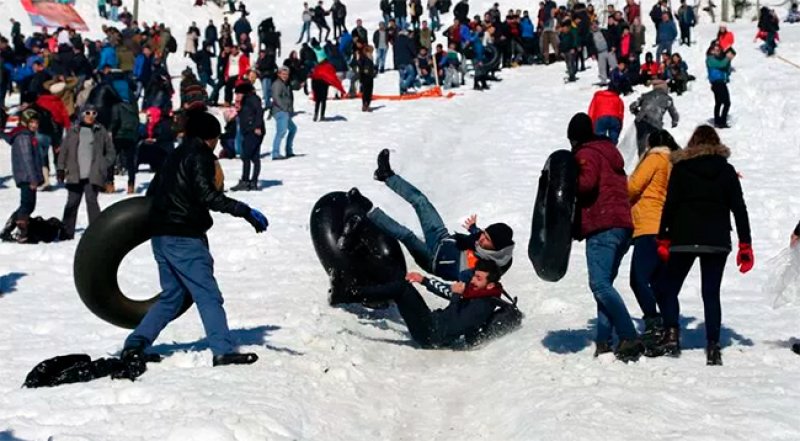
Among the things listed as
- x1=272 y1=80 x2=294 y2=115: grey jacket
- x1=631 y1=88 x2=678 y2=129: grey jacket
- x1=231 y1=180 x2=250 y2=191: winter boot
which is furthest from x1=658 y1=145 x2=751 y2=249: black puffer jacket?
x1=272 y1=80 x2=294 y2=115: grey jacket

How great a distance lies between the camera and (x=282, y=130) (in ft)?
67.1

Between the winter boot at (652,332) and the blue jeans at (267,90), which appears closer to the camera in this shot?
the winter boot at (652,332)

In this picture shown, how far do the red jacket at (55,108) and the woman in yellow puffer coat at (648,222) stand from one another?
12.9 metres

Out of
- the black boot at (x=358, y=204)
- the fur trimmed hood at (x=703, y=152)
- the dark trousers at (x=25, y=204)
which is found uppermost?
the fur trimmed hood at (x=703, y=152)

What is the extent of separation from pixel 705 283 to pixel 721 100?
14.2 m

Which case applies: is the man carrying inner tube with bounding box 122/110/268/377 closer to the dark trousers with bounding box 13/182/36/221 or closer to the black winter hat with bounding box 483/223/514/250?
the black winter hat with bounding box 483/223/514/250

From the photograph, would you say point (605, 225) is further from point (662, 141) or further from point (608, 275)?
point (662, 141)

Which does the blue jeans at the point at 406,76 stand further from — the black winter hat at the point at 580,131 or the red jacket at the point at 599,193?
the red jacket at the point at 599,193

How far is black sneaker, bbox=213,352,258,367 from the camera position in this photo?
766 centimetres

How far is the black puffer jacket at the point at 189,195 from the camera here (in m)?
7.42

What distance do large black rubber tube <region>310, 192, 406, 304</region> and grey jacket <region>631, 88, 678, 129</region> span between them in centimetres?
854

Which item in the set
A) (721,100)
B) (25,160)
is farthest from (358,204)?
(721,100)

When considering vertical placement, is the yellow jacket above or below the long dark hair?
below

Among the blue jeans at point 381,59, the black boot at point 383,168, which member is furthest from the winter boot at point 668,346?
the blue jeans at point 381,59
